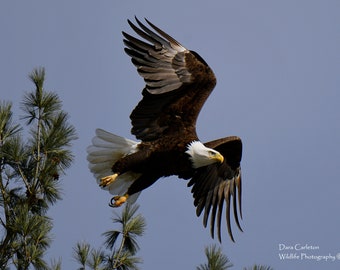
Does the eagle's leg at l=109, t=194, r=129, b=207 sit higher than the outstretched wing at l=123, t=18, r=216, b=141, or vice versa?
the outstretched wing at l=123, t=18, r=216, b=141

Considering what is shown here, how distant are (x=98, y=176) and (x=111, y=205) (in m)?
0.33

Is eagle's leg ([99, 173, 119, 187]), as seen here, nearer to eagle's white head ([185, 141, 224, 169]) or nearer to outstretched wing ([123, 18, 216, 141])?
outstretched wing ([123, 18, 216, 141])

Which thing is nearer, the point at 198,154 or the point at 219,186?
the point at 198,154

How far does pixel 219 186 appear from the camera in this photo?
8.12 metres

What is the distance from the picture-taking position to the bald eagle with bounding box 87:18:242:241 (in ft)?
23.1

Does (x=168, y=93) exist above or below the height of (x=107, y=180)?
above

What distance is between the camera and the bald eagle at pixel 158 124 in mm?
7051

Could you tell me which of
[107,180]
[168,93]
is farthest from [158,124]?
[107,180]

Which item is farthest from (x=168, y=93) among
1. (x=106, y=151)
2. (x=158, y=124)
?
(x=106, y=151)

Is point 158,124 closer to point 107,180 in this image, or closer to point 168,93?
point 168,93

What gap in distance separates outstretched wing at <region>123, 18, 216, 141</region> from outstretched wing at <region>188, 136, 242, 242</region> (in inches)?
33.1

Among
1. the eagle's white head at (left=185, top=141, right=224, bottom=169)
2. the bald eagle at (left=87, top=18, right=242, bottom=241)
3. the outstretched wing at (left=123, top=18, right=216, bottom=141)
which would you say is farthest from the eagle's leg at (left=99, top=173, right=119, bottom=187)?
the eagle's white head at (left=185, top=141, right=224, bottom=169)

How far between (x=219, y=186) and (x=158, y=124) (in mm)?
1280

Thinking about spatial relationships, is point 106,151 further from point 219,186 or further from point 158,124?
point 219,186
